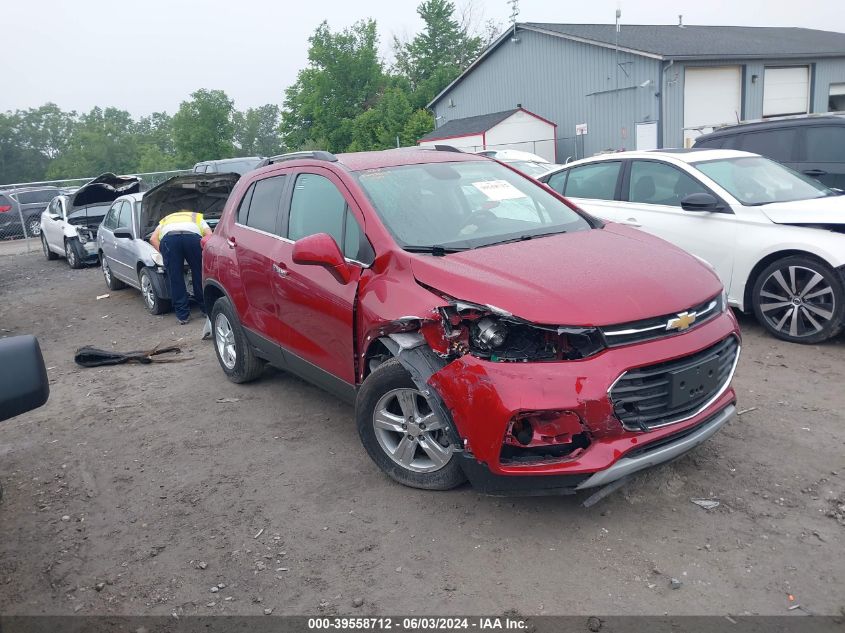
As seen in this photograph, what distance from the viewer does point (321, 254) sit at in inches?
168

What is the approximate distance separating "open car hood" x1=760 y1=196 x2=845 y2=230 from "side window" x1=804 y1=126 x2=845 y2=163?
2.70 metres

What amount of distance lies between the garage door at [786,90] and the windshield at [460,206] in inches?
1047

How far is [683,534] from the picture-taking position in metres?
3.52

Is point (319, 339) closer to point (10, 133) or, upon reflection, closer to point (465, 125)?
point (465, 125)

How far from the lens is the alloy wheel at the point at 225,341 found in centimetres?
632

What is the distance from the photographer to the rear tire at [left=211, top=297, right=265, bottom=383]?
607cm

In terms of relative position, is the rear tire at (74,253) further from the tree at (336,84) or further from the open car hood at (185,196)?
the tree at (336,84)

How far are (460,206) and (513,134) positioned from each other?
81.6ft

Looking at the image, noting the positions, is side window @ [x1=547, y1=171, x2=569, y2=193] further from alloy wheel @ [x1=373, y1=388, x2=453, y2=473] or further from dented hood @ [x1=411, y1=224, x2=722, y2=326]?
alloy wheel @ [x1=373, y1=388, x2=453, y2=473]

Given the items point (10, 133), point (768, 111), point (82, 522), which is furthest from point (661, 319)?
point (10, 133)

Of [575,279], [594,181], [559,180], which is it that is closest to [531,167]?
[559,180]

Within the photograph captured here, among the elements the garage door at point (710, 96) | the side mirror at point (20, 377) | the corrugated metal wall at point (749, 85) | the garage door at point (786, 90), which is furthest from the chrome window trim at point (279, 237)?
the garage door at point (786, 90)

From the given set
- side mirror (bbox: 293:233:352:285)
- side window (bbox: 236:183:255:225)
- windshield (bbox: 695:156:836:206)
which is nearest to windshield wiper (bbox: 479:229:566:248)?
side mirror (bbox: 293:233:352:285)

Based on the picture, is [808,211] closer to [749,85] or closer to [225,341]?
[225,341]
